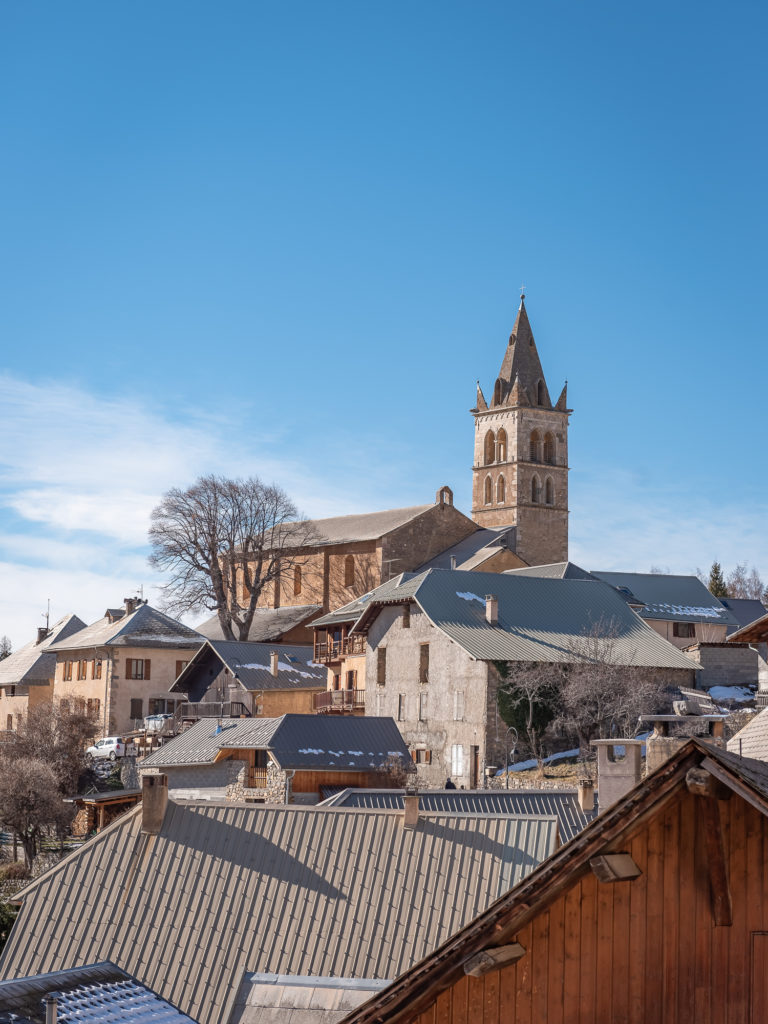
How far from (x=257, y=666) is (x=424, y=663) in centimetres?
1378

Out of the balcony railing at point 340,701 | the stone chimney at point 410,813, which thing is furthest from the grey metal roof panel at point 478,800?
the balcony railing at point 340,701

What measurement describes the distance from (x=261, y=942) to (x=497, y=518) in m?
74.3

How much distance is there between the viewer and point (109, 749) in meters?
59.0

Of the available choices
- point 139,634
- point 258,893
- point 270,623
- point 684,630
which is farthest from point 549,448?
point 258,893

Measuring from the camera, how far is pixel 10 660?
275 ft

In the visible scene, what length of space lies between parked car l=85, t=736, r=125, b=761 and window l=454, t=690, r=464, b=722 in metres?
17.2

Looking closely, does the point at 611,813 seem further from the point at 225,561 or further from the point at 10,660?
the point at 10,660

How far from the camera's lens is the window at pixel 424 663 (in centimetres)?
5125

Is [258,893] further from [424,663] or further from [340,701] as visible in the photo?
[340,701]

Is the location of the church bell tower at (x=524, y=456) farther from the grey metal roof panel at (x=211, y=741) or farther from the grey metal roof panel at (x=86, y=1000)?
the grey metal roof panel at (x=86, y=1000)

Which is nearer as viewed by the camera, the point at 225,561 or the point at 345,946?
the point at 345,946

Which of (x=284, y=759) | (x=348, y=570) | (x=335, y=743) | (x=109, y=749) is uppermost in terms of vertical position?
(x=348, y=570)

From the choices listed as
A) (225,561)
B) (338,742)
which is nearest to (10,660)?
(225,561)

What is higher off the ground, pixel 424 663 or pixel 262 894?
pixel 424 663
